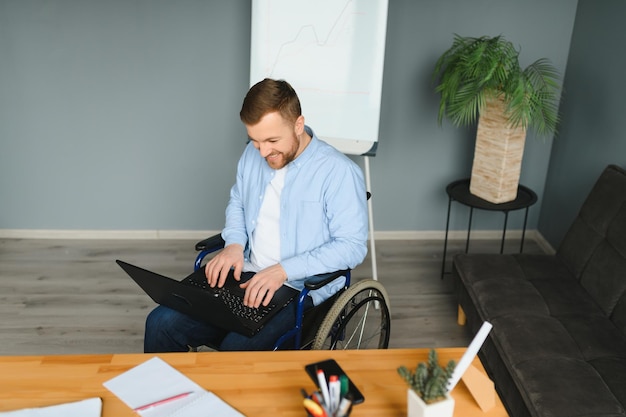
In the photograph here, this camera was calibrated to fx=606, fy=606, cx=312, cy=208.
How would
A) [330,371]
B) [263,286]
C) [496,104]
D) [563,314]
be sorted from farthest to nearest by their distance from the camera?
[496,104]
[563,314]
[263,286]
[330,371]

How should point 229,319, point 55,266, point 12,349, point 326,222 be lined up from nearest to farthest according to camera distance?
point 229,319 → point 326,222 → point 12,349 → point 55,266

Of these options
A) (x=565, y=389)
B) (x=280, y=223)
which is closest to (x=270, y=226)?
(x=280, y=223)

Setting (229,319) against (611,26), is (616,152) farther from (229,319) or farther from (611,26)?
(229,319)

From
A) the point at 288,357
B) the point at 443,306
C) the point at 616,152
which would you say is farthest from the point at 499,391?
the point at 616,152

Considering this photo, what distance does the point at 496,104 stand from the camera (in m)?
2.93

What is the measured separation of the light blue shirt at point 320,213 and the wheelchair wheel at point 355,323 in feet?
0.32

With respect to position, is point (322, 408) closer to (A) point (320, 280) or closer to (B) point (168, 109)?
(A) point (320, 280)

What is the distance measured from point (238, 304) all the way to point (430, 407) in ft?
2.69

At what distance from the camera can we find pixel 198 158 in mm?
3568

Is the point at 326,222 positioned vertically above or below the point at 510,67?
below

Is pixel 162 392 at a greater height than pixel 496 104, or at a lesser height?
lesser

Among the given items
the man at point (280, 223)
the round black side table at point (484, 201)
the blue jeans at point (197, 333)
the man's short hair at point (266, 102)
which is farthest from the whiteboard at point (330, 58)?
the blue jeans at point (197, 333)

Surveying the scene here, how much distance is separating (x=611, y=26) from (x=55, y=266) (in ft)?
10.4

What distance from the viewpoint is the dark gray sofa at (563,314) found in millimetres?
1897
